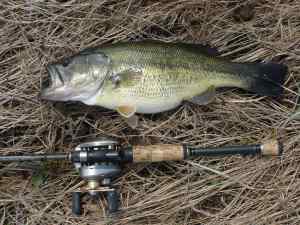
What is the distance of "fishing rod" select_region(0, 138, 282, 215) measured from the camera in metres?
2.84

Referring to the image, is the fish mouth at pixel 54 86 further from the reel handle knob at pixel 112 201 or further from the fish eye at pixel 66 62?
the reel handle knob at pixel 112 201

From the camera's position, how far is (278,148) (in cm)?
300

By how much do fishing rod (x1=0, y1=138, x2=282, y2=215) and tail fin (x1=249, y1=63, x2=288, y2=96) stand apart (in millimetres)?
437

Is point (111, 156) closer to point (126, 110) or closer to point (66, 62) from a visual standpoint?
point (126, 110)

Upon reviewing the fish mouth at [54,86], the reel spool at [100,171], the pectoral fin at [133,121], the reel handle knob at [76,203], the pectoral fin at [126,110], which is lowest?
the reel handle knob at [76,203]

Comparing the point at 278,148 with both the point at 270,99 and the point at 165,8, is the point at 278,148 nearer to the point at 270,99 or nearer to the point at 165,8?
the point at 270,99

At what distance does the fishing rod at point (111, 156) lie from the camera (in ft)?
9.31

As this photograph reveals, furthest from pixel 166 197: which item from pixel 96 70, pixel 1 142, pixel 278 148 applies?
pixel 1 142

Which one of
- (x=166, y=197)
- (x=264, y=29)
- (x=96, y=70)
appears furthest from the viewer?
(x=264, y=29)

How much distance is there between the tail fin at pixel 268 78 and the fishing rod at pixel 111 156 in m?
0.44

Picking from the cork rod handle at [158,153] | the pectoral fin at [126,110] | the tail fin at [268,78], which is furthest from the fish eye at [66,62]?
the tail fin at [268,78]

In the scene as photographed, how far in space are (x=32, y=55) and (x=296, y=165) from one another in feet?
7.86

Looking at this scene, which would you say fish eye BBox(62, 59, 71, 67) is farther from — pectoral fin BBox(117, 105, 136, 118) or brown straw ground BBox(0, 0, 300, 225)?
pectoral fin BBox(117, 105, 136, 118)

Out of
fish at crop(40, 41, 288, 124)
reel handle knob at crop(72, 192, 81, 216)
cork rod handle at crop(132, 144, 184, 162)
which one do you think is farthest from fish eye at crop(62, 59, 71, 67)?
reel handle knob at crop(72, 192, 81, 216)
